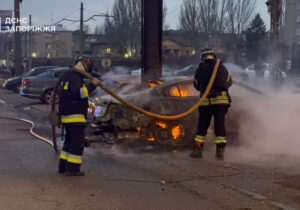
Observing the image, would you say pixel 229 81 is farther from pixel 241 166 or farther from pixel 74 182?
pixel 74 182

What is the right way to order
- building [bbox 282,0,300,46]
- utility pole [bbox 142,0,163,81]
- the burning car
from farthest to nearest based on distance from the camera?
building [bbox 282,0,300,46] < utility pole [bbox 142,0,163,81] < the burning car

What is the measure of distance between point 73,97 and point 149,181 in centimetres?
156

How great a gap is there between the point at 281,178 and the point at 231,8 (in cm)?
6237

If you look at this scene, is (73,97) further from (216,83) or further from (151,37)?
(151,37)

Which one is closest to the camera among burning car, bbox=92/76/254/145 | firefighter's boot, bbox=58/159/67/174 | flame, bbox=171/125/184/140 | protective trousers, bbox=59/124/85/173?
protective trousers, bbox=59/124/85/173

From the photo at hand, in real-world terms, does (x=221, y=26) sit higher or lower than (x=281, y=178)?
higher

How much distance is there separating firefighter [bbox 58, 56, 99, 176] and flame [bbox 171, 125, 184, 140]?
8.39ft

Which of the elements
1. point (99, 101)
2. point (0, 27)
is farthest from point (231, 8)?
point (99, 101)

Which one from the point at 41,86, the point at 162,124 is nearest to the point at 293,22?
the point at 41,86

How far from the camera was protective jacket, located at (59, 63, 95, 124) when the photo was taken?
768cm

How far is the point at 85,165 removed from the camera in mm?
8500

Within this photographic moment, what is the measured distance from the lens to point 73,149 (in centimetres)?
768

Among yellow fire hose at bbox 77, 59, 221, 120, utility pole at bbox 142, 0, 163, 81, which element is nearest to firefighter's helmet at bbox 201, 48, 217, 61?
yellow fire hose at bbox 77, 59, 221, 120

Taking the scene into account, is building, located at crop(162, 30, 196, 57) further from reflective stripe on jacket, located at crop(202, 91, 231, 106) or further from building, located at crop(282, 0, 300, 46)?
reflective stripe on jacket, located at crop(202, 91, 231, 106)
